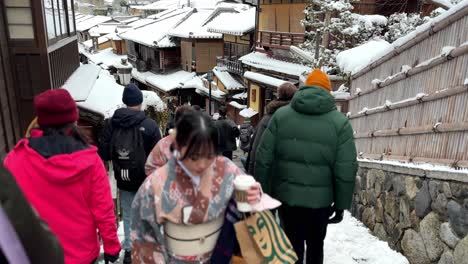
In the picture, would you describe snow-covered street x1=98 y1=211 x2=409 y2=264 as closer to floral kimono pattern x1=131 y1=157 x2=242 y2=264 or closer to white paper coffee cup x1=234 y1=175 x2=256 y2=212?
floral kimono pattern x1=131 y1=157 x2=242 y2=264

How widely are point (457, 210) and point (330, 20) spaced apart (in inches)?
391

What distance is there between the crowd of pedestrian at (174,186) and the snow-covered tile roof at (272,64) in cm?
1277

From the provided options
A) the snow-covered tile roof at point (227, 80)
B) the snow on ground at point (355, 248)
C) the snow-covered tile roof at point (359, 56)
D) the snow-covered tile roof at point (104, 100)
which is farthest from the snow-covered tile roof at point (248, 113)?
the snow on ground at point (355, 248)

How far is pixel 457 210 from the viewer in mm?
3111

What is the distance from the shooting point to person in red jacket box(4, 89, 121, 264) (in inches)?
89.7

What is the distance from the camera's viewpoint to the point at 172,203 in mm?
2057

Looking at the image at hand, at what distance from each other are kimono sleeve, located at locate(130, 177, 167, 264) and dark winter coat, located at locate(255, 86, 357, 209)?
46.0 inches

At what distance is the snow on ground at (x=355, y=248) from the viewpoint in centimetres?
401

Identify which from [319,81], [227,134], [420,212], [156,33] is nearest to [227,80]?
[156,33]

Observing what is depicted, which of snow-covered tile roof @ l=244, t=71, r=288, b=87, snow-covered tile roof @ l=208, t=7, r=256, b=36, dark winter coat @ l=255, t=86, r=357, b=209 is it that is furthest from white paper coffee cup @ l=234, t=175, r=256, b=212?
snow-covered tile roof @ l=208, t=7, r=256, b=36

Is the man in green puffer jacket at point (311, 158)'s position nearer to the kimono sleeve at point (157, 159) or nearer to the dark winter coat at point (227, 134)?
the kimono sleeve at point (157, 159)

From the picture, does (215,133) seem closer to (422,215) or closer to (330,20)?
(422,215)

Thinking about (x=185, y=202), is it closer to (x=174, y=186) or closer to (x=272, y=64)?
(x=174, y=186)

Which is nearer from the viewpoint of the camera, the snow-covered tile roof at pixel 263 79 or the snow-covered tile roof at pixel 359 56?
the snow-covered tile roof at pixel 359 56
